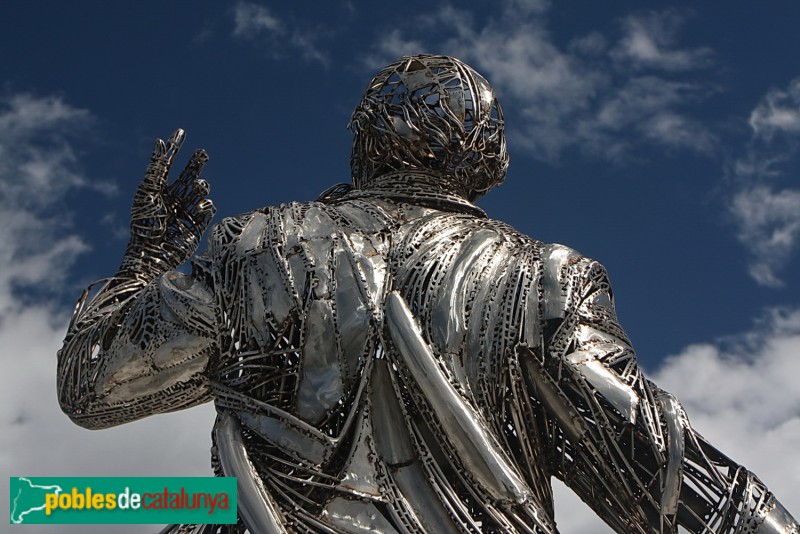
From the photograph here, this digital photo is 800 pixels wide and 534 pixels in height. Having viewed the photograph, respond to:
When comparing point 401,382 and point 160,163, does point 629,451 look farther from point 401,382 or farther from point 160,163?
point 160,163

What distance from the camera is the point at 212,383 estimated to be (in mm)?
7648

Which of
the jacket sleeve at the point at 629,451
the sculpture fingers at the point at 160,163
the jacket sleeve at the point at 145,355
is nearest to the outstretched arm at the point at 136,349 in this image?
the jacket sleeve at the point at 145,355

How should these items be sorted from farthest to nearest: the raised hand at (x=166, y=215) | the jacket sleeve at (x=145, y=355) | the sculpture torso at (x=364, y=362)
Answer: the raised hand at (x=166, y=215) → the jacket sleeve at (x=145, y=355) → the sculpture torso at (x=364, y=362)

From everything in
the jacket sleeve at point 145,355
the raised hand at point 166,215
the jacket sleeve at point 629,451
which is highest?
the raised hand at point 166,215

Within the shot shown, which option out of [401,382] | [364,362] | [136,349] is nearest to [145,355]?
[136,349]

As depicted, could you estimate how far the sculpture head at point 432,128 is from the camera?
849cm

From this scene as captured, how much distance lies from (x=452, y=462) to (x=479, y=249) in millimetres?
1375

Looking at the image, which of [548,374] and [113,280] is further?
[113,280]

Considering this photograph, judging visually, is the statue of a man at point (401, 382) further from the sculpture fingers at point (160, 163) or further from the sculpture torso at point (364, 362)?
the sculpture fingers at point (160, 163)

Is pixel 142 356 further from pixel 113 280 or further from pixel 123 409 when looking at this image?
pixel 113 280

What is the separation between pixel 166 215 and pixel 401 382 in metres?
2.26

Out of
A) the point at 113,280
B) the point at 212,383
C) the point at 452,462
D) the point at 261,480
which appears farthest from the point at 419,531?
the point at 113,280

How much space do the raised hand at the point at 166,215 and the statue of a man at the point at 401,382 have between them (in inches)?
24.2

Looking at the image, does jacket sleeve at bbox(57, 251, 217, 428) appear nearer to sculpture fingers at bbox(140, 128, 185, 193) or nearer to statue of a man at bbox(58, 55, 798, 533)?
statue of a man at bbox(58, 55, 798, 533)
